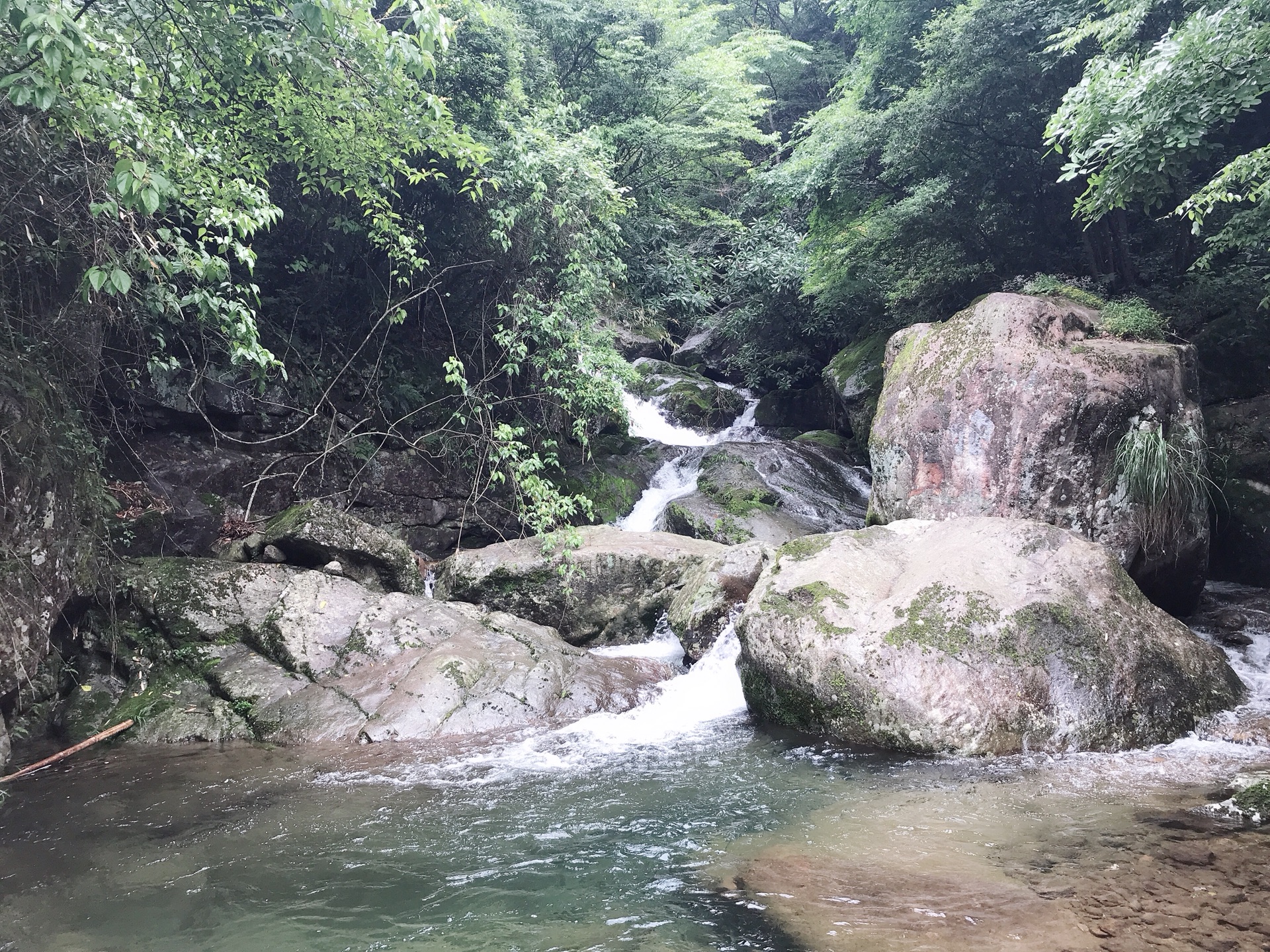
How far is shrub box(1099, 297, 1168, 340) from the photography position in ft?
29.3

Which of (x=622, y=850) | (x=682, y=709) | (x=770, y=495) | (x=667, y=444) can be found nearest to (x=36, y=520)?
(x=622, y=850)

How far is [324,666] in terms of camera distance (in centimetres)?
722

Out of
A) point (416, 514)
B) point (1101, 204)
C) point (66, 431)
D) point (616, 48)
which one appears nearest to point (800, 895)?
point (66, 431)

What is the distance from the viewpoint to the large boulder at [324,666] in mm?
6578

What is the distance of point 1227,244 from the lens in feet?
26.9

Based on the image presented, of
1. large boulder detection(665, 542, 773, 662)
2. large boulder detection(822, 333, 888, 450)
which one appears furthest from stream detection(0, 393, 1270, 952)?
large boulder detection(822, 333, 888, 450)

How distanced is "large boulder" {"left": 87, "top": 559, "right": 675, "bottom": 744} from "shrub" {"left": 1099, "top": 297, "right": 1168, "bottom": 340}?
6792 millimetres

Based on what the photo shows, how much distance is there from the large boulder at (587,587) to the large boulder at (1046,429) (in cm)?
289

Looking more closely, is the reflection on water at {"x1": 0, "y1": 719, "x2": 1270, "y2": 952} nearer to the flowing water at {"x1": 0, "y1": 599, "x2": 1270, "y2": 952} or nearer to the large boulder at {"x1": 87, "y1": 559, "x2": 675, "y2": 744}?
the flowing water at {"x1": 0, "y1": 599, "x2": 1270, "y2": 952}

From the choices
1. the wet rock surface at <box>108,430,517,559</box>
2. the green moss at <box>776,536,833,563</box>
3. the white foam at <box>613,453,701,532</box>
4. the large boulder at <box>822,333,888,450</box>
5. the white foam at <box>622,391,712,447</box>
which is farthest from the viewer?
the white foam at <box>622,391,712,447</box>

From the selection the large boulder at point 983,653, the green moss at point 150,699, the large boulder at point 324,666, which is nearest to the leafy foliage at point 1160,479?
the large boulder at point 983,653

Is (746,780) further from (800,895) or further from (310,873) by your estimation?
(310,873)

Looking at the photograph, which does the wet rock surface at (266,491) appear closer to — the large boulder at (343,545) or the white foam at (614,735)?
the large boulder at (343,545)

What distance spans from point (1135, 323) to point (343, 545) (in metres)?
9.80
